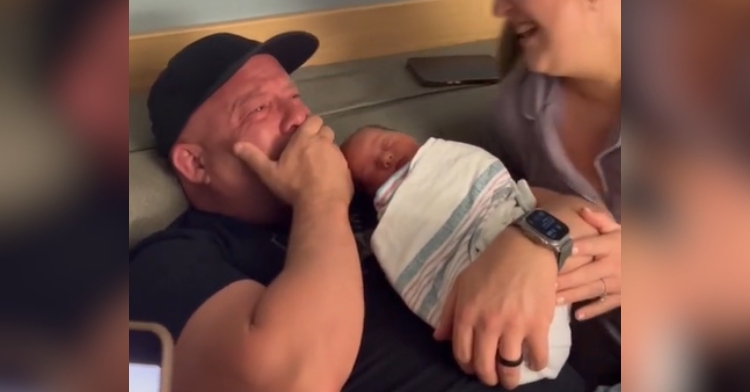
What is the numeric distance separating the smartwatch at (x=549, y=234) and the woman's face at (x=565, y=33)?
0.33 feet

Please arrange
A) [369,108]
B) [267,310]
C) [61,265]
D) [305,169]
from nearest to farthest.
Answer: [61,265] < [267,310] < [305,169] < [369,108]

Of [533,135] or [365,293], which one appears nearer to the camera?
[365,293]

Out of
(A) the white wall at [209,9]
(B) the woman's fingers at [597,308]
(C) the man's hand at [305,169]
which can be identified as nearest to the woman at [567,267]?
(B) the woman's fingers at [597,308]

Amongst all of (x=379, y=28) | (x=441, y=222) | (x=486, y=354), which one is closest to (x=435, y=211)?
(x=441, y=222)

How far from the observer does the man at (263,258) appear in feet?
1.39

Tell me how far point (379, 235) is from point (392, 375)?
10cm

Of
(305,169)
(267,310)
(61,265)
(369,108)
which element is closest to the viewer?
(61,265)

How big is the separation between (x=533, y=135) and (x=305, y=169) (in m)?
0.19

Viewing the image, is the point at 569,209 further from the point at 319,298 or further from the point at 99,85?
the point at 99,85

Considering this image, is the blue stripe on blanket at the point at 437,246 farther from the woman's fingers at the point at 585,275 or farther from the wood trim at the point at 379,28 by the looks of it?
the wood trim at the point at 379,28

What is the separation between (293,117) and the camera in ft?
1.89

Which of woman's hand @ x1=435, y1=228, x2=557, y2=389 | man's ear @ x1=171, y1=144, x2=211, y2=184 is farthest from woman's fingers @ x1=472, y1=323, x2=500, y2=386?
man's ear @ x1=171, y1=144, x2=211, y2=184

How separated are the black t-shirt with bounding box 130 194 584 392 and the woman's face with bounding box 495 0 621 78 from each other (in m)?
0.17

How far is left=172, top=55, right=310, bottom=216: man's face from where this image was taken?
0.55 meters
